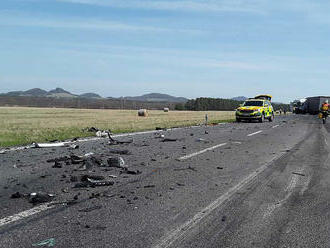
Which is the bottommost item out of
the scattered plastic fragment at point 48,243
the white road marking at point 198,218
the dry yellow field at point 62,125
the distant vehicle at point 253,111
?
the dry yellow field at point 62,125

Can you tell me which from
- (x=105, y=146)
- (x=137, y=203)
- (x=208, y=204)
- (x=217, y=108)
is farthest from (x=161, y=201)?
(x=217, y=108)

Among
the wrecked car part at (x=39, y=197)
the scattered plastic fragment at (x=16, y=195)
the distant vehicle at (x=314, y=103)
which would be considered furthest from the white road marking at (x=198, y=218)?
the distant vehicle at (x=314, y=103)

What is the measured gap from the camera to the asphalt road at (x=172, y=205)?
145 inches

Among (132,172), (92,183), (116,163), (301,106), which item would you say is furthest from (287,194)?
(301,106)

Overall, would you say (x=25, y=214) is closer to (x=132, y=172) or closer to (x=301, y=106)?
(x=132, y=172)

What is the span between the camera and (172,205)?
482cm

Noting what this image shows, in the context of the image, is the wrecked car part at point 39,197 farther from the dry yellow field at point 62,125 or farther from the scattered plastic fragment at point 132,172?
the dry yellow field at point 62,125

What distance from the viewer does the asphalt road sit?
368cm

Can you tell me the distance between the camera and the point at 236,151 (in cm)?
1055

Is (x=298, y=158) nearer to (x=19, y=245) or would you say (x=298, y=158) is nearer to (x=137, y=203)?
Result: (x=137, y=203)

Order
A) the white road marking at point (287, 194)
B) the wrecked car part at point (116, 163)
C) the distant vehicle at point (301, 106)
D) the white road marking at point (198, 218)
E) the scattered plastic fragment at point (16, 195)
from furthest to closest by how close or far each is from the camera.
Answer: the distant vehicle at point (301, 106)
the wrecked car part at point (116, 163)
the scattered plastic fragment at point (16, 195)
the white road marking at point (287, 194)
the white road marking at point (198, 218)

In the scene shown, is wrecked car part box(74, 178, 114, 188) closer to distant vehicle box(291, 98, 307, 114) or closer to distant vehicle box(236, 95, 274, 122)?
distant vehicle box(236, 95, 274, 122)

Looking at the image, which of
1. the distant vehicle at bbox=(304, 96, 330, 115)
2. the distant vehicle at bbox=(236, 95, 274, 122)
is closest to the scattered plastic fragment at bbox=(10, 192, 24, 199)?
the distant vehicle at bbox=(236, 95, 274, 122)

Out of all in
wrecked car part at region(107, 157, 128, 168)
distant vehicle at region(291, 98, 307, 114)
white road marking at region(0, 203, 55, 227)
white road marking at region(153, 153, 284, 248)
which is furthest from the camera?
distant vehicle at region(291, 98, 307, 114)
